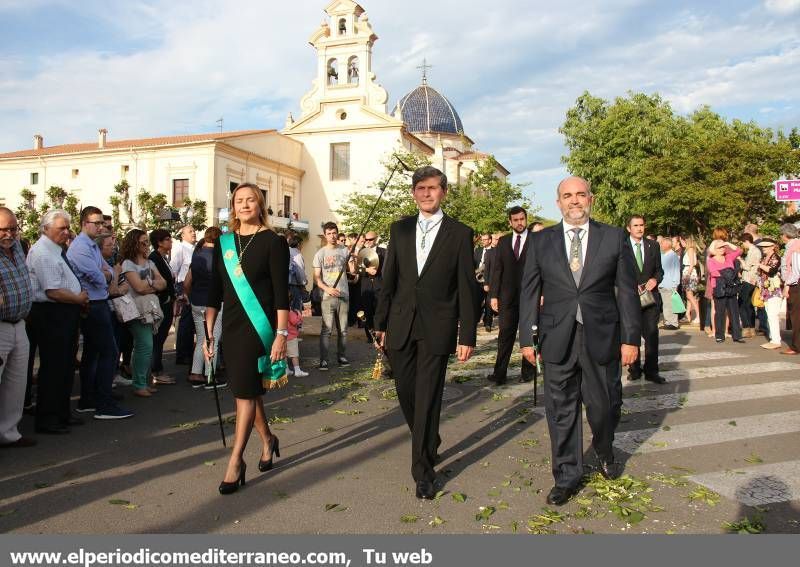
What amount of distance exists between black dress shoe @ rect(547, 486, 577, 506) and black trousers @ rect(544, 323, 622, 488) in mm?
54

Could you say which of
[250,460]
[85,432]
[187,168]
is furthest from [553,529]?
[187,168]

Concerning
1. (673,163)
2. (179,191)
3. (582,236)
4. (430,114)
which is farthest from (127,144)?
(582,236)

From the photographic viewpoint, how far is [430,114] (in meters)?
75.6

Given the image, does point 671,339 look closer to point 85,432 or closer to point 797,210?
point 85,432

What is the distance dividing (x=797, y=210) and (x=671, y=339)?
1185 inches

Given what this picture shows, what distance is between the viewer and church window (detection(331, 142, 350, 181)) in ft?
178

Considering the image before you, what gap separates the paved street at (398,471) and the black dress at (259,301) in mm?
799

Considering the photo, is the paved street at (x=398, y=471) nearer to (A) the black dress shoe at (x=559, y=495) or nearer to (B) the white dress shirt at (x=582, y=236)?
(A) the black dress shoe at (x=559, y=495)

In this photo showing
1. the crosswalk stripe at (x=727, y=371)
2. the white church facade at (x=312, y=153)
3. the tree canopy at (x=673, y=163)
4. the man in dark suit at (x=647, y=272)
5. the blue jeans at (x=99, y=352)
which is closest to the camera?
the blue jeans at (x=99, y=352)

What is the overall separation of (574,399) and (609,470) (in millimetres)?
659

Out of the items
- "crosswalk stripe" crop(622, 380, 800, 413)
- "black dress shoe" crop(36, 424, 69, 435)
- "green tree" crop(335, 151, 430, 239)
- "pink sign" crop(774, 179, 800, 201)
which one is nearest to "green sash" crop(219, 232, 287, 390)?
"black dress shoe" crop(36, 424, 69, 435)

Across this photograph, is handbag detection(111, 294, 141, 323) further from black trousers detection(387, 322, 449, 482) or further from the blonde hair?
black trousers detection(387, 322, 449, 482)

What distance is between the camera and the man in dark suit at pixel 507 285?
322 inches

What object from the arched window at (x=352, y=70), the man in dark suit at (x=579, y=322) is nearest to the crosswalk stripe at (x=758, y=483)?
the man in dark suit at (x=579, y=322)
